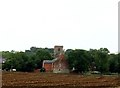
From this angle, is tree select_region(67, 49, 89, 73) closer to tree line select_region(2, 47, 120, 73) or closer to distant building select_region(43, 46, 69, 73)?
tree line select_region(2, 47, 120, 73)

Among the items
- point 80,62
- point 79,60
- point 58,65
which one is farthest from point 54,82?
point 58,65

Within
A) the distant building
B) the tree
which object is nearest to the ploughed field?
the tree

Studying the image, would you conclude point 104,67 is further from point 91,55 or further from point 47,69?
point 47,69

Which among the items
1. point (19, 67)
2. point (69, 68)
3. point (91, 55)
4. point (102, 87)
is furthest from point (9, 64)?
point (102, 87)

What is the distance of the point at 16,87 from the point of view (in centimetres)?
2997

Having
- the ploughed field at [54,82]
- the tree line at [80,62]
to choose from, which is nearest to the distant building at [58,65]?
the tree line at [80,62]

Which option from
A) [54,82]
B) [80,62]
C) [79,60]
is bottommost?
[54,82]

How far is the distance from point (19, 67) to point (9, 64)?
9.90 ft

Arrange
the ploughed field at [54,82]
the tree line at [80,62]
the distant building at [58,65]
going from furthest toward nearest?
the distant building at [58,65], the tree line at [80,62], the ploughed field at [54,82]

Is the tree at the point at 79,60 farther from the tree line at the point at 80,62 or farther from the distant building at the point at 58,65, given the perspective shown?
the distant building at the point at 58,65

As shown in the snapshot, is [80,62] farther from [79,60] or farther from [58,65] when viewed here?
[58,65]

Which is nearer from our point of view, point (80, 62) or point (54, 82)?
point (54, 82)

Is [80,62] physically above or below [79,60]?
below

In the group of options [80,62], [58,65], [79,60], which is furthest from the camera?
[58,65]
